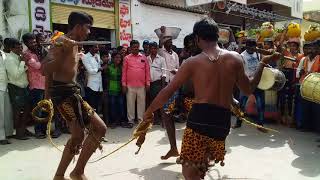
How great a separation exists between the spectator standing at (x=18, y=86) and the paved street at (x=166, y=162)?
1.25 ft

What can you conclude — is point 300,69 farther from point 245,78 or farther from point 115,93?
point 245,78

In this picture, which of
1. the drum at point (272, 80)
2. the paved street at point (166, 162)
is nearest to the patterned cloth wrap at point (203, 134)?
the paved street at point (166, 162)

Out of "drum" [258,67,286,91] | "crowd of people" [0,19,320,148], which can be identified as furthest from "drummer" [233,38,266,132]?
"drum" [258,67,286,91]

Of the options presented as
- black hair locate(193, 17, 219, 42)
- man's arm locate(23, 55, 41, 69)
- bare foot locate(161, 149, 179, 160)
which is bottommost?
bare foot locate(161, 149, 179, 160)

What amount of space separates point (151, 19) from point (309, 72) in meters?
7.15

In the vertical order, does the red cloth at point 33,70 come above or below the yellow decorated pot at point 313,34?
below

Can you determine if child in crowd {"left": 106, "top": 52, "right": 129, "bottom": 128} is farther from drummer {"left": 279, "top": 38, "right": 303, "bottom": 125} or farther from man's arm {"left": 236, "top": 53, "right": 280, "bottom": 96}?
man's arm {"left": 236, "top": 53, "right": 280, "bottom": 96}

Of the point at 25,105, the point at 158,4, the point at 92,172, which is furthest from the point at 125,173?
the point at 158,4

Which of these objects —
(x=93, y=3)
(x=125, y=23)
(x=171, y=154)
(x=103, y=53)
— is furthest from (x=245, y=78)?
(x=125, y=23)

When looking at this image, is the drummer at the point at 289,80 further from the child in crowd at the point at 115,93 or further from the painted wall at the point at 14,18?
the painted wall at the point at 14,18

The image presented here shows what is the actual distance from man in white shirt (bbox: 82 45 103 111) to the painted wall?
2309mm

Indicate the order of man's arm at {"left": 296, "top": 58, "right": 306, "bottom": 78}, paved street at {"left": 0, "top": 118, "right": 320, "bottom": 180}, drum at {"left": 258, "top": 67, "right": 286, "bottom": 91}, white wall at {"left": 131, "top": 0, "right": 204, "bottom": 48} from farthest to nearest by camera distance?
white wall at {"left": 131, "top": 0, "right": 204, "bottom": 48}
man's arm at {"left": 296, "top": 58, "right": 306, "bottom": 78}
drum at {"left": 258, "top": 67, "right": 286, "bottom": 91}
paved street at {"left": 0, "top": 118, "right": 320, "bottom": 180}

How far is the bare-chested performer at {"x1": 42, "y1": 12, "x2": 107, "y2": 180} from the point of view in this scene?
411 cm

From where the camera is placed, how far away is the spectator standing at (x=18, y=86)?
6.75m
